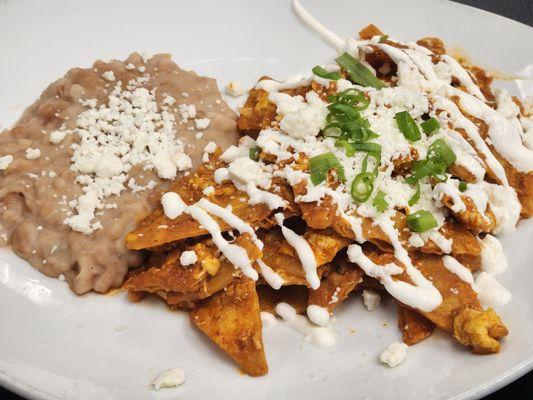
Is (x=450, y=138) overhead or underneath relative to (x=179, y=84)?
overhead

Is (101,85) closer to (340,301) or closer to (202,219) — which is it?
(202,219)

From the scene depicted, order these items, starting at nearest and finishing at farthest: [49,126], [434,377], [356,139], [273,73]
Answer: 1. [434,377]
2. [356,139]
3. [49,126]
4. [273,73]

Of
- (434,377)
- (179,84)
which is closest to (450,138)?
(434,377)

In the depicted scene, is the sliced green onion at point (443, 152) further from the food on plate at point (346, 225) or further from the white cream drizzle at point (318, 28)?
Result: the white cream drizzle at point (318, 28)

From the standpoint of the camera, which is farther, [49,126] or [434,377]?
[49,126]

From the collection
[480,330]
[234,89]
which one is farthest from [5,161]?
[480,330]

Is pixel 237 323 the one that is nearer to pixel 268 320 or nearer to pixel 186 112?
pixel 268 320

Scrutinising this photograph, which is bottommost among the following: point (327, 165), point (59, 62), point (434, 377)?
point (59, 62)
